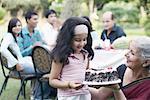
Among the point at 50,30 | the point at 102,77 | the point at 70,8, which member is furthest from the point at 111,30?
the point at 70,8

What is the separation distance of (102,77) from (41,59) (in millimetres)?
2498

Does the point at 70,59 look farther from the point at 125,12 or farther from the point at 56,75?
the point at 125,12

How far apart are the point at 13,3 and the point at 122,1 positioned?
6546 mm

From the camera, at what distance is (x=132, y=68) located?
2.42 metres

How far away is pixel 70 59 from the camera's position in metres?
2.76

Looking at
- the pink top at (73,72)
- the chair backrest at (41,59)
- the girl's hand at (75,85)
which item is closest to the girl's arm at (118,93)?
the girl's hand at (75,85)

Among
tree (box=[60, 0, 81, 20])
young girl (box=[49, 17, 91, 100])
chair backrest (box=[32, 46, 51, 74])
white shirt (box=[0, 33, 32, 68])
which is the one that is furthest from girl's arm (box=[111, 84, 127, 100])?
tree (box=[60, 0, 81, 20])

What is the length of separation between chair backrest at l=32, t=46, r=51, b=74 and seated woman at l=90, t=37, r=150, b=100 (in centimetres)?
215

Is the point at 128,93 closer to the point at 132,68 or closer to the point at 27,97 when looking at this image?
the point at 132,68

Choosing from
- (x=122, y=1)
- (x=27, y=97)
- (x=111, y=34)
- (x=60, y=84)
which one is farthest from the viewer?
(x=122, y=1)

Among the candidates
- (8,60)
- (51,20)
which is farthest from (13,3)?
(8,60)

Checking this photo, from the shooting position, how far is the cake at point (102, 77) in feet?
7.23

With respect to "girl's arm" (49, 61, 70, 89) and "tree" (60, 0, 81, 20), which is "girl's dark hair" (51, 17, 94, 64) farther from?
"tree" (60, 0, 81, 20)

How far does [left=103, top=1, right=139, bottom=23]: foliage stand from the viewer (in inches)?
866
